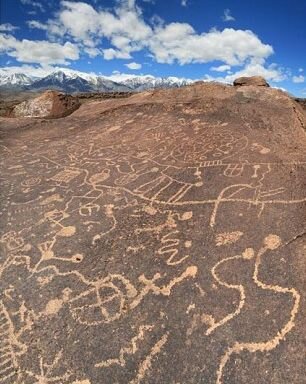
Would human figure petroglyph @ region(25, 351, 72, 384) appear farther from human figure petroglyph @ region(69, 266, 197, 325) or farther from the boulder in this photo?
the boulder

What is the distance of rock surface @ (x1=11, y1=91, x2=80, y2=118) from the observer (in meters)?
13.5

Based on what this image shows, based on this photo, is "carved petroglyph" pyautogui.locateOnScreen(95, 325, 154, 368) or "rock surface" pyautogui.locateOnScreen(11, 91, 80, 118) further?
"rock surface" pyautogui.locateOnScreen(11, 91, 80, 118)

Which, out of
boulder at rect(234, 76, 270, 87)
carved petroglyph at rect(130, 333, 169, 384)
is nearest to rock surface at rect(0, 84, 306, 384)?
carved petroglyph at rect(130, 333, 169, 384)

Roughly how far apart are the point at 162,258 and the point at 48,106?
10.2 meters

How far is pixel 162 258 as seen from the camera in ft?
16.2

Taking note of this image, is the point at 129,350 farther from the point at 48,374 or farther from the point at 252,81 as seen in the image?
the point at 252,81

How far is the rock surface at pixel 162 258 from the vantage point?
377cm

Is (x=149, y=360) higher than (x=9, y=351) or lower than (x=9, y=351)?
higher

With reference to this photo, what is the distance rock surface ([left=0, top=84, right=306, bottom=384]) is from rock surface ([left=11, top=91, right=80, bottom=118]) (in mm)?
4933

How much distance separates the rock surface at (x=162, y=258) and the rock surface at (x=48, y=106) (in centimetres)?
493

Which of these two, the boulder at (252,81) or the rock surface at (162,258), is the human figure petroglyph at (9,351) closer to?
the rock surface at (162,258)

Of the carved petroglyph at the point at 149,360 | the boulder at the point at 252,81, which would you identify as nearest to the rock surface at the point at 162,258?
the carved petroglyph at the point at 149,360

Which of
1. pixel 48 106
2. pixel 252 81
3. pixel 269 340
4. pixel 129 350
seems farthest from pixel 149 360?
pixel 48 106

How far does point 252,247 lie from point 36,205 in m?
3.68
